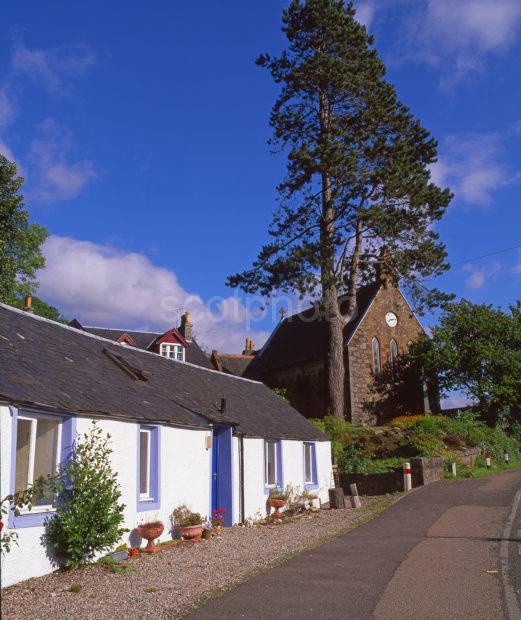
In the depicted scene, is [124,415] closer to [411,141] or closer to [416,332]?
[411,141]

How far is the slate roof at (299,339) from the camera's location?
129 feet

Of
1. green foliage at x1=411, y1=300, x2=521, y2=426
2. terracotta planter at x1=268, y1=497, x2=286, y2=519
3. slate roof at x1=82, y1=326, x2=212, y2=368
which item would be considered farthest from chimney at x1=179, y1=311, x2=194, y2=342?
terracotta planter at x1=268, y1=497, x2=286, y2=519

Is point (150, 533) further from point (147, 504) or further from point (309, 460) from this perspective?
point (309, 460)

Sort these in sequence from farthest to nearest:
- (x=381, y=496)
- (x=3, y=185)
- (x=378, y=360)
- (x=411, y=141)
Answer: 1. (x=378, y=360)
2. (x=411, y=141)
3. (x=3, y=185)
4. (x=381, y=496)

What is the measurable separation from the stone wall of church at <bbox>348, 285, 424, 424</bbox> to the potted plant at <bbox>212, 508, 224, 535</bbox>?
72.2 feet

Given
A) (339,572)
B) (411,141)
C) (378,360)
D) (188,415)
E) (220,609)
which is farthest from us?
(378,360)

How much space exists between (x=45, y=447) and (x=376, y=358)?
30319 millimetres

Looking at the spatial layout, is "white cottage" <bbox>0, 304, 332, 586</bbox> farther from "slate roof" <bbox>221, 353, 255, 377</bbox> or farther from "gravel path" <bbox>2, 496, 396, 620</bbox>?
"slate roof" <bbox>221, 353, 255, 377</bbox>

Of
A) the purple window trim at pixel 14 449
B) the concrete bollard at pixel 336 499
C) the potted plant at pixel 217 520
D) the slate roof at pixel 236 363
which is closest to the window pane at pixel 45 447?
the purple window trim at pixel 14 449

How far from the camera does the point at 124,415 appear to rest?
1127 cm

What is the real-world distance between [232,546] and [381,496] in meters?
10.3

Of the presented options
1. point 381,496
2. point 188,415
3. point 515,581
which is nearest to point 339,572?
point 515,581

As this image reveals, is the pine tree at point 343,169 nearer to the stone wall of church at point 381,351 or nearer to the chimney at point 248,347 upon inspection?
the stone wall of church at point 381,351

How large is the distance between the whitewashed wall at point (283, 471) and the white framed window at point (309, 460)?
0.20m
